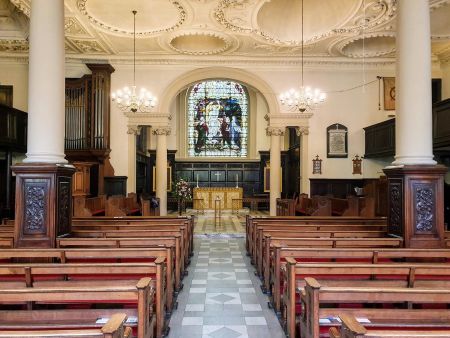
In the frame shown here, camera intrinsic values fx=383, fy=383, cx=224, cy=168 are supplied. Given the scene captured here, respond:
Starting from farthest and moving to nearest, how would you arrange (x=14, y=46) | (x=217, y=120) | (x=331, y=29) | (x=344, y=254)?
(x=217, y=120) < (x=14, y=46) < (x=331, y=29) < (x=344, y=254)

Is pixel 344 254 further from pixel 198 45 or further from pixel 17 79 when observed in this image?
pixel 17 79

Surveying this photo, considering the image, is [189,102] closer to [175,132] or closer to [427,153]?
[175,132]

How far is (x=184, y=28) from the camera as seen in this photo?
36.9ft

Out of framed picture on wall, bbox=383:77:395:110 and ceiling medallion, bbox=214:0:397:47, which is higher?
ceiling medallion, bbox=214:0:397:47

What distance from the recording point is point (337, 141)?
44.9 feet

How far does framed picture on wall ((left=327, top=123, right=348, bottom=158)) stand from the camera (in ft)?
44.8

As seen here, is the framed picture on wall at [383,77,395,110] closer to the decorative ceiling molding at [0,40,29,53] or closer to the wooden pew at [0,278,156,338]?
A: the decorative ceiling molding at [0,40,29,53]

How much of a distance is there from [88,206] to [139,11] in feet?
17.7

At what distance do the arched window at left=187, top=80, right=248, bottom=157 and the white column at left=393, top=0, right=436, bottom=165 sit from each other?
15.6 m

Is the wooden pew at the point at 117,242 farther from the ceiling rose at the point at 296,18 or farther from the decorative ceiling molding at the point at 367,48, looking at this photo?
the decorative ceiling molding at the point at 367,48

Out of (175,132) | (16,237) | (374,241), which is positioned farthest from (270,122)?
(16,237)

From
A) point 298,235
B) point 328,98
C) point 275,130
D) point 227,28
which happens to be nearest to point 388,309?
point 298,235

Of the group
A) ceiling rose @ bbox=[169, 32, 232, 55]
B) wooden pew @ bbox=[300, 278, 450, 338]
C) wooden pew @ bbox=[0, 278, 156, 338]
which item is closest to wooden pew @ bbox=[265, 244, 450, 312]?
wooden pew @ bbox=[300, 278, 450, 338]

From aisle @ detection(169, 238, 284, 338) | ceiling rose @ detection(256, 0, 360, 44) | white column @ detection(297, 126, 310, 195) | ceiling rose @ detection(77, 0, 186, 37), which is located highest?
ceiling rose @ detection(256, 0, 360, 44)
